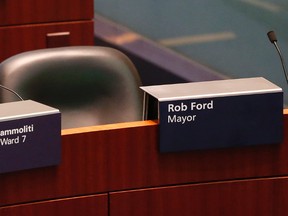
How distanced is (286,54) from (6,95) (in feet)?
8.59

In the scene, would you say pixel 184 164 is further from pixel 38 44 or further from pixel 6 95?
pixel 38 44

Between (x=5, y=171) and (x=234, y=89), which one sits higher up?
(x=234, y=89)

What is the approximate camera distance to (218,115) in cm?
236

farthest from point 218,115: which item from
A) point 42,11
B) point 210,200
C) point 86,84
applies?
point 42,11

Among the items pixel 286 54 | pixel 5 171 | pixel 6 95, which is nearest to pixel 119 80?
pixel 6 95

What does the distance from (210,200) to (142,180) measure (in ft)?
0.62

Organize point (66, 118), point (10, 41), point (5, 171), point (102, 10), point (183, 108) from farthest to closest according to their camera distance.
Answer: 1. point (102, 10)
2. point (10, 41)
3. point (66, 118)
4. point (183, 108)
5. point (5, 171)

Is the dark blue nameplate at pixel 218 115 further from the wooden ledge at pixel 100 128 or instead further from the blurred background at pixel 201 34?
the blurred background at pixel 201 34

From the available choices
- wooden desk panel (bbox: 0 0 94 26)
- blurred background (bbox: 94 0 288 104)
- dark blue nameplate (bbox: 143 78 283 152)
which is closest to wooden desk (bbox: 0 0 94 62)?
wooden desk panel (bbox: 0 0 94 26)

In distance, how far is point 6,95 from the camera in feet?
9.44

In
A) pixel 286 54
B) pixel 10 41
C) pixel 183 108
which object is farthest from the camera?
pixel 286 54

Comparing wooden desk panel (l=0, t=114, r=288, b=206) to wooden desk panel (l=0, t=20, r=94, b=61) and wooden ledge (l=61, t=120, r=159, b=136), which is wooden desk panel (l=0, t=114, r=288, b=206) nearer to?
wooden ledge (l=61, t=120, r=159, b=136)

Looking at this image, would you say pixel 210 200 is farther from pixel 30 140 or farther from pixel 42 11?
pixel 42 11

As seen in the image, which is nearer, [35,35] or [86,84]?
[86,84]
